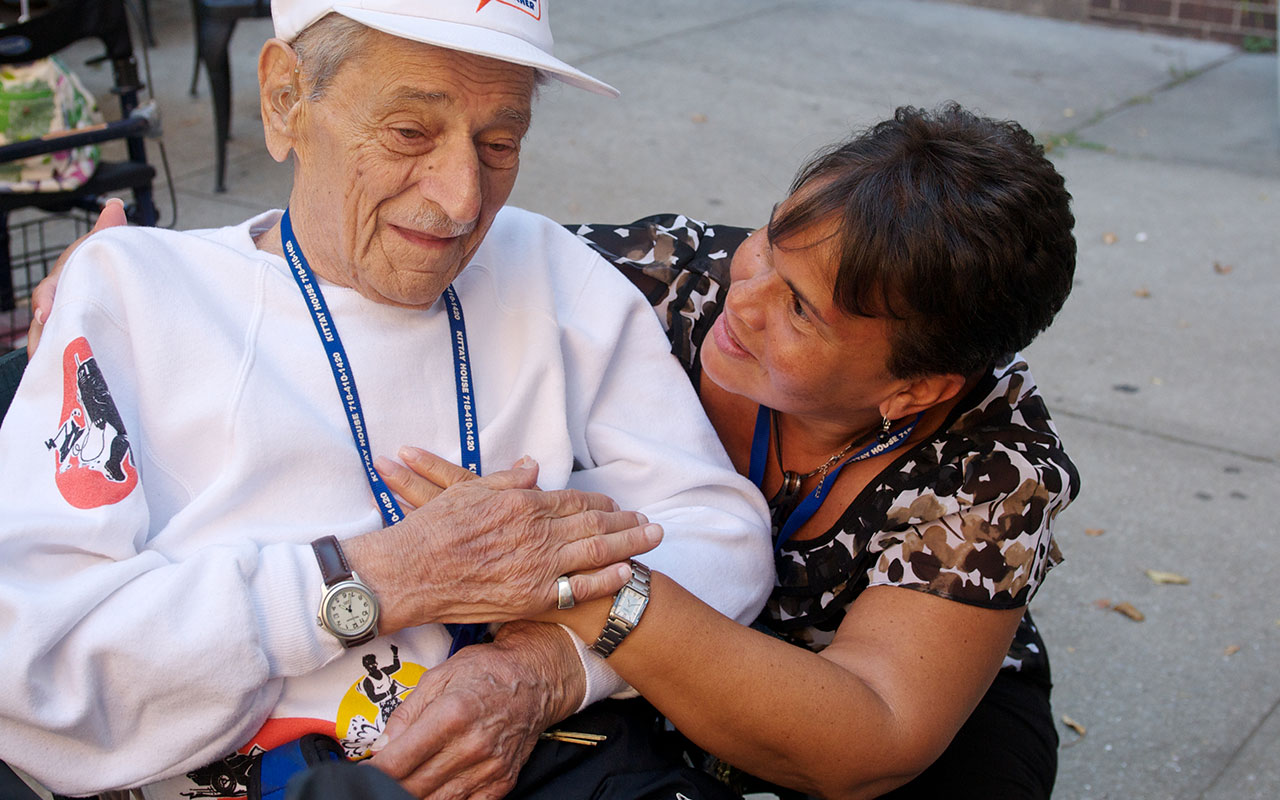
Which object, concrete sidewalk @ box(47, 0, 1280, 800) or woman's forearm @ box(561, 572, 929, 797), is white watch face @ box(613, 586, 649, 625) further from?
concrete sidewalk @ box(47, 0, 1280, 800)

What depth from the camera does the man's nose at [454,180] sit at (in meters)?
1.88

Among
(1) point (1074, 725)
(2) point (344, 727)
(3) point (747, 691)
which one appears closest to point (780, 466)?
(3) point (747, 691)

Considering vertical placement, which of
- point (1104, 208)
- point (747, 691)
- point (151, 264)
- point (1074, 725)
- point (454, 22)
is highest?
point (454, 22)

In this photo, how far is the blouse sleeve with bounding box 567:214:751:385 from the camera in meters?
2.42

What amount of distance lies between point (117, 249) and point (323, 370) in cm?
35

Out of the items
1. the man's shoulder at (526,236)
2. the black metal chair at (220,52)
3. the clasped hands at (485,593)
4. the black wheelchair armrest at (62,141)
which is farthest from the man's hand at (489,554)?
the black metal chair at (220,52)

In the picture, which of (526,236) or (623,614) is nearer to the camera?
(623,614)

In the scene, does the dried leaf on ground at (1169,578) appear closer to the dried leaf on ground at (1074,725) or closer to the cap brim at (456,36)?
the dried leaf on ground at (1074,725)

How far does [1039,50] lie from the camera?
9133 mm

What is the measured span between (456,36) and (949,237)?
Answer: 31.0 inches

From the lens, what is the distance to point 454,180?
188cm

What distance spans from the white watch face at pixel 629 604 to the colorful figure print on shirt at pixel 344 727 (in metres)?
0.34

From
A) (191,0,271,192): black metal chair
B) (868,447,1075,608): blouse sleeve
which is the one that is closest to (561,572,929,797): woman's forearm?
(868,447,1075,608): blouse sleeve

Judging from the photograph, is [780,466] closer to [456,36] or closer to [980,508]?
[980,508]
